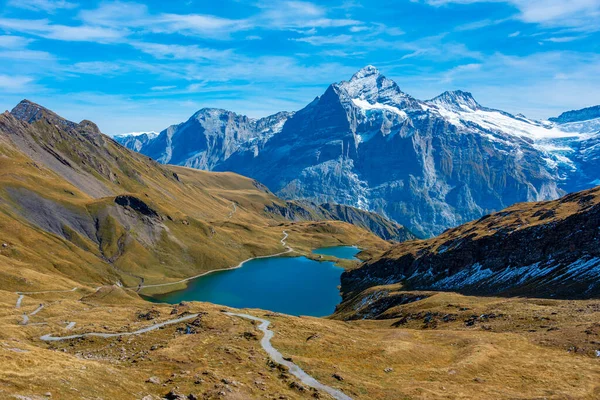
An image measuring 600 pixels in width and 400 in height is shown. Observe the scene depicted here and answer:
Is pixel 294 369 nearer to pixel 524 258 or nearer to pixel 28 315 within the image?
pixel 28 315

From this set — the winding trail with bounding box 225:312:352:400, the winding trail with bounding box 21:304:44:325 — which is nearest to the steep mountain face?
the winding trail with bounding box 225:312:352:400

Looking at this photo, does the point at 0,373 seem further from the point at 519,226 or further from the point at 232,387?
the point at 519,226

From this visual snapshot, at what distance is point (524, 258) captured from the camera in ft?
433

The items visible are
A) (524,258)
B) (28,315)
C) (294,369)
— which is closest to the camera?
(294,369)

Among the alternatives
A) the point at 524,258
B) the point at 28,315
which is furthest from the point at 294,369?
the point at 524,258

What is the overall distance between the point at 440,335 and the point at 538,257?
216 feet

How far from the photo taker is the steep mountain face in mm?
110875

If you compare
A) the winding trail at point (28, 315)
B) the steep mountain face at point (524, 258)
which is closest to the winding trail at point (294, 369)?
the winding trail at point (28, 315)

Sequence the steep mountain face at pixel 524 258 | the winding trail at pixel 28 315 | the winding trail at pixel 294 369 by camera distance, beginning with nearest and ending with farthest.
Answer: the winding trail at pixel 294 369 → the winding trail at pixel 28 315 → the steep mountain face at pixel 524 258

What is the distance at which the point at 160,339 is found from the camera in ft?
223

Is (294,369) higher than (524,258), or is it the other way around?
(294,369)

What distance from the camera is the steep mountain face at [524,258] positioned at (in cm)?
11088

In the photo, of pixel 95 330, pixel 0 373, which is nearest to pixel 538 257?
pixel 95 330

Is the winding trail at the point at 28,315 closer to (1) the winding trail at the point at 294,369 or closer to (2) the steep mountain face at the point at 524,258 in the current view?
(1) the winding trail at the point at 294,369
